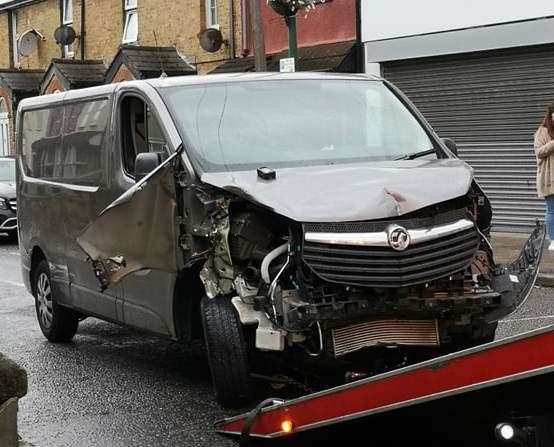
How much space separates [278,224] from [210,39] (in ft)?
57.2

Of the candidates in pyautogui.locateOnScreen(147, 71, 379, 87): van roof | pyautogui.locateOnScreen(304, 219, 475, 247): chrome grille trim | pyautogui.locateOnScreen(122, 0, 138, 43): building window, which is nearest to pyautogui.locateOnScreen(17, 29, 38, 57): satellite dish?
pyautogui.locateOnScreen(122, 0, 138, 43): building window

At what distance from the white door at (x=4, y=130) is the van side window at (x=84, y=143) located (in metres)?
25.9

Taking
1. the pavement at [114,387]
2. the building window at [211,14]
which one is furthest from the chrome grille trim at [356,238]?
the building window at [211,14]

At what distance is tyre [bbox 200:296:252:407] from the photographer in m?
5.23

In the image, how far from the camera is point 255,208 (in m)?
5.20

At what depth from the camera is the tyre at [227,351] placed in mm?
5230

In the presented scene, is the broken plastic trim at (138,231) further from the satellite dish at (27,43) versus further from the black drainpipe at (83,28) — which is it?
the satellite dish at (27,43)

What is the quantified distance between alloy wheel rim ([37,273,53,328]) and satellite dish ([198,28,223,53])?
14.2m

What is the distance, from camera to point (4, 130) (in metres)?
32.9

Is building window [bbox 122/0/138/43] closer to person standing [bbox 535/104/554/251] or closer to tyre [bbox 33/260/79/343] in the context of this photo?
person standing [bbox 535/104/554/251]

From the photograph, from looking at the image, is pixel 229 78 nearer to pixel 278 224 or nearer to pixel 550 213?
pixel 278 224

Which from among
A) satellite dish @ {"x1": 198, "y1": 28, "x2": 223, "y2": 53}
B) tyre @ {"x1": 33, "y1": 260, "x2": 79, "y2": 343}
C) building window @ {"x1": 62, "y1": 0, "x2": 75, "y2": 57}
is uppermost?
building window @ {"x1": 62, "y1": 0, "x2": 75, "y2": 57}

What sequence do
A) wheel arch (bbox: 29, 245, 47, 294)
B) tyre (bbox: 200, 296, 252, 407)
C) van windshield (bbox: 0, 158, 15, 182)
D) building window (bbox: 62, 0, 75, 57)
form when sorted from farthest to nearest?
building window (bbox: 62, 0, 75, 57) → van windshield (bbox: 0, 158, 15, 182) → wheel arch (bbox: 29, 245, 47, 294) → tyre (bbox: 200, 296, 252, 407)

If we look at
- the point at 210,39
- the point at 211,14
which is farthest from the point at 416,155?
the point at 211,14
